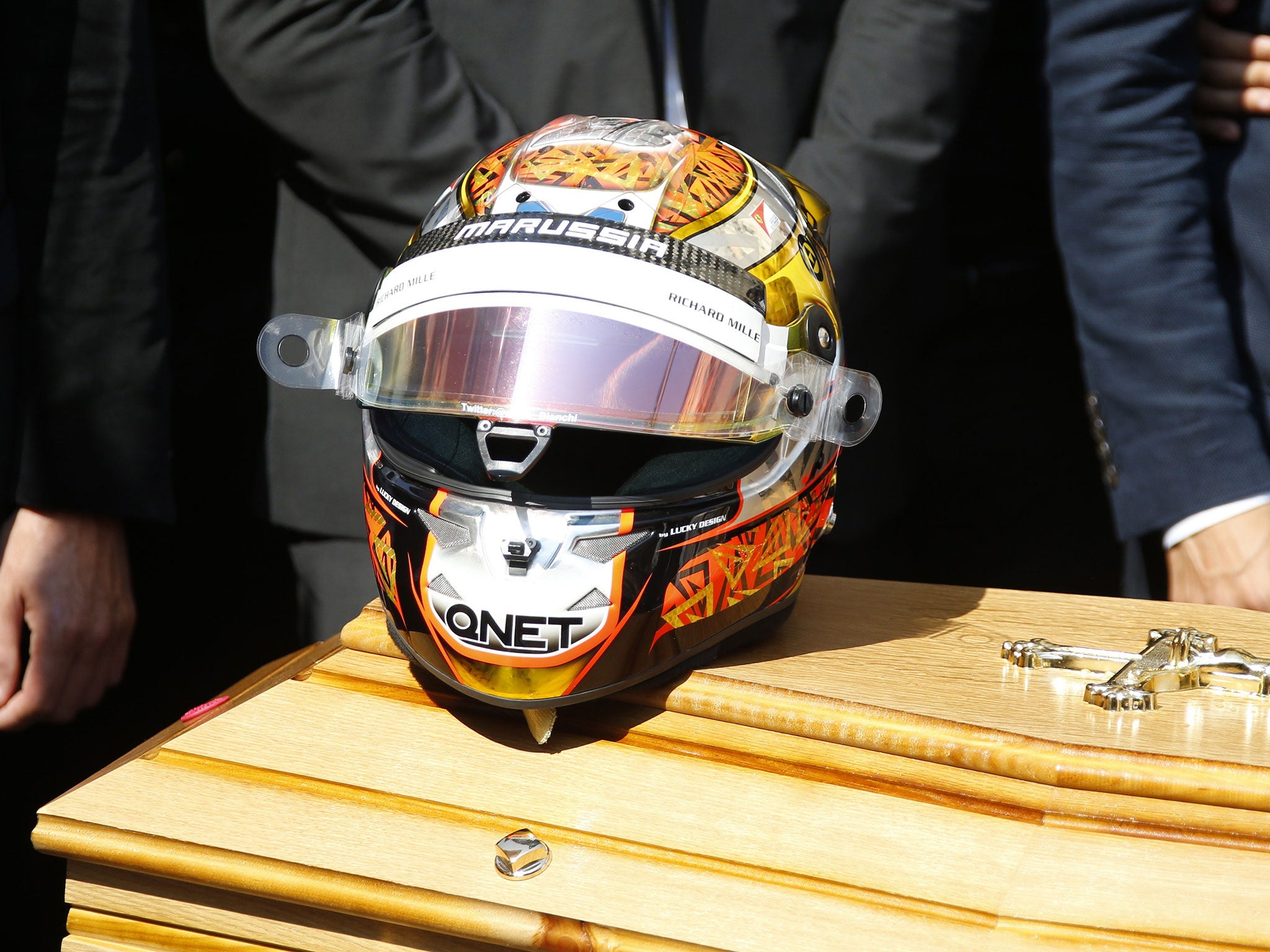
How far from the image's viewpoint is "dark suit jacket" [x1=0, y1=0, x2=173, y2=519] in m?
1.15

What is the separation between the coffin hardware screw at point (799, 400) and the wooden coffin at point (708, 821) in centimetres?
22

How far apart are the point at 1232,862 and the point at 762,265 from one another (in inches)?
21.9

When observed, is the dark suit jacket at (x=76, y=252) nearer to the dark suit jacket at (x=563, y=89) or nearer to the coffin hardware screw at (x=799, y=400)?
the dark suit jacket at (x=563, y=89)

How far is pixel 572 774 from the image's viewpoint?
0.83 metres

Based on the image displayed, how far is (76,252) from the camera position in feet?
3.87

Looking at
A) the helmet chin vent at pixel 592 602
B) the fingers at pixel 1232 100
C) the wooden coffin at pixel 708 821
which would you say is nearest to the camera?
the wooden coffin at pixel 708 821

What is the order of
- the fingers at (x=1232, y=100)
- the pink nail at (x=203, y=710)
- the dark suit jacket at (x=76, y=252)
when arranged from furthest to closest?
1. the fingers at (x=1232, y=100)
2. the dark suit jacket at (x=76, y=252)
3. the pink nail at (x=203, y=710)

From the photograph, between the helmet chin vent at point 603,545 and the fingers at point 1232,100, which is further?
the fingers at point 1232,100

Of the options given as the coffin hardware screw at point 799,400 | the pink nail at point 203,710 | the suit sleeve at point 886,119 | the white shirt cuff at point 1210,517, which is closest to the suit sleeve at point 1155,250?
the white shirt cuff at point 1210,517

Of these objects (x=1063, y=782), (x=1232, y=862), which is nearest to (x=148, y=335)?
(x=1063, y=782)

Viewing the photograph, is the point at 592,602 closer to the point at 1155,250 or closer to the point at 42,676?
the point at 42,676

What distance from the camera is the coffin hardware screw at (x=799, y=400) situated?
0.92 meters

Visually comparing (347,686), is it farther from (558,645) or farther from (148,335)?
(148,335)

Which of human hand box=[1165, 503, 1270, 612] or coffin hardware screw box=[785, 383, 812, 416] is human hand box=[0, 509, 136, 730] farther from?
human hand box=[1165, 503, 1270, 612]
